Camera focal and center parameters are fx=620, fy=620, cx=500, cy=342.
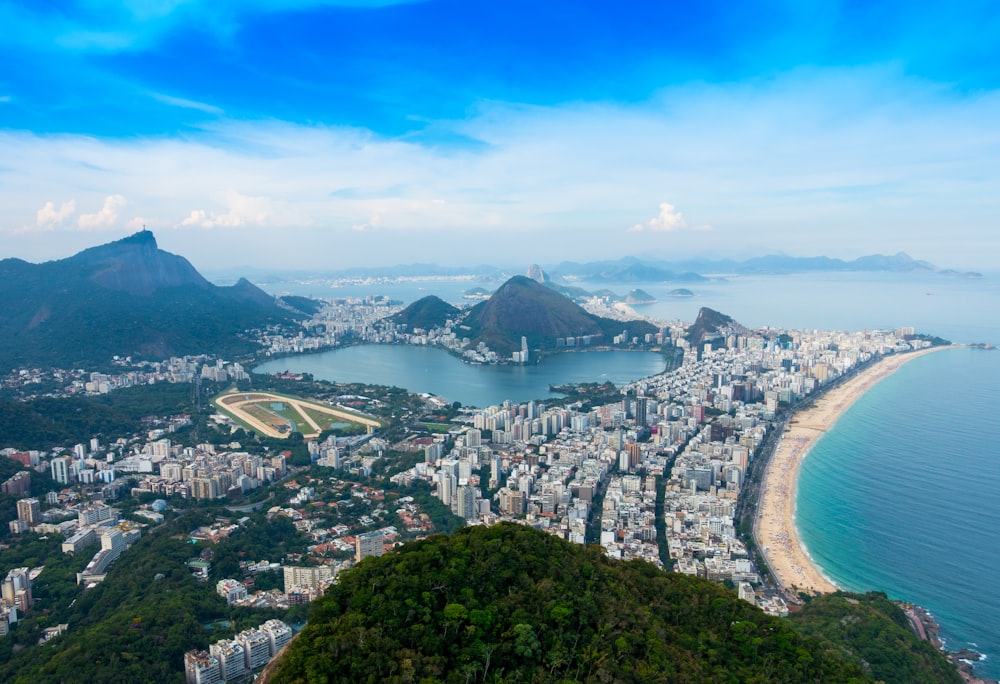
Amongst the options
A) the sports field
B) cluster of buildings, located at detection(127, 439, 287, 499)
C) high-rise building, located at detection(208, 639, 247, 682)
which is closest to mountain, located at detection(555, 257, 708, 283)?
the sports field

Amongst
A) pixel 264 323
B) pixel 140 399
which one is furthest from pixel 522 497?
pixel 264 323

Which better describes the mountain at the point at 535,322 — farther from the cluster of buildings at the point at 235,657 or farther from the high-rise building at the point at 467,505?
the cluster of buildings at the point at 235,657

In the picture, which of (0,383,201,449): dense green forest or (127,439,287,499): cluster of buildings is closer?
(127,439,287,499): cluster of buildings

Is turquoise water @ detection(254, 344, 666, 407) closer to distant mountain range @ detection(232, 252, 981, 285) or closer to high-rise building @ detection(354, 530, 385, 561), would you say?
high-rise building @ detection(354, 530, 385, 561)

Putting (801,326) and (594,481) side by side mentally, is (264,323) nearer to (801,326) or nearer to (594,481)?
(594,481)

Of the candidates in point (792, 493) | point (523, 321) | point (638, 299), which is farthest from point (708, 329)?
point (638, 299)

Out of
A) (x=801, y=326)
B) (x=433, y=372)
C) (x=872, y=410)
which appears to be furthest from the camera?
(x=801, y=326)
